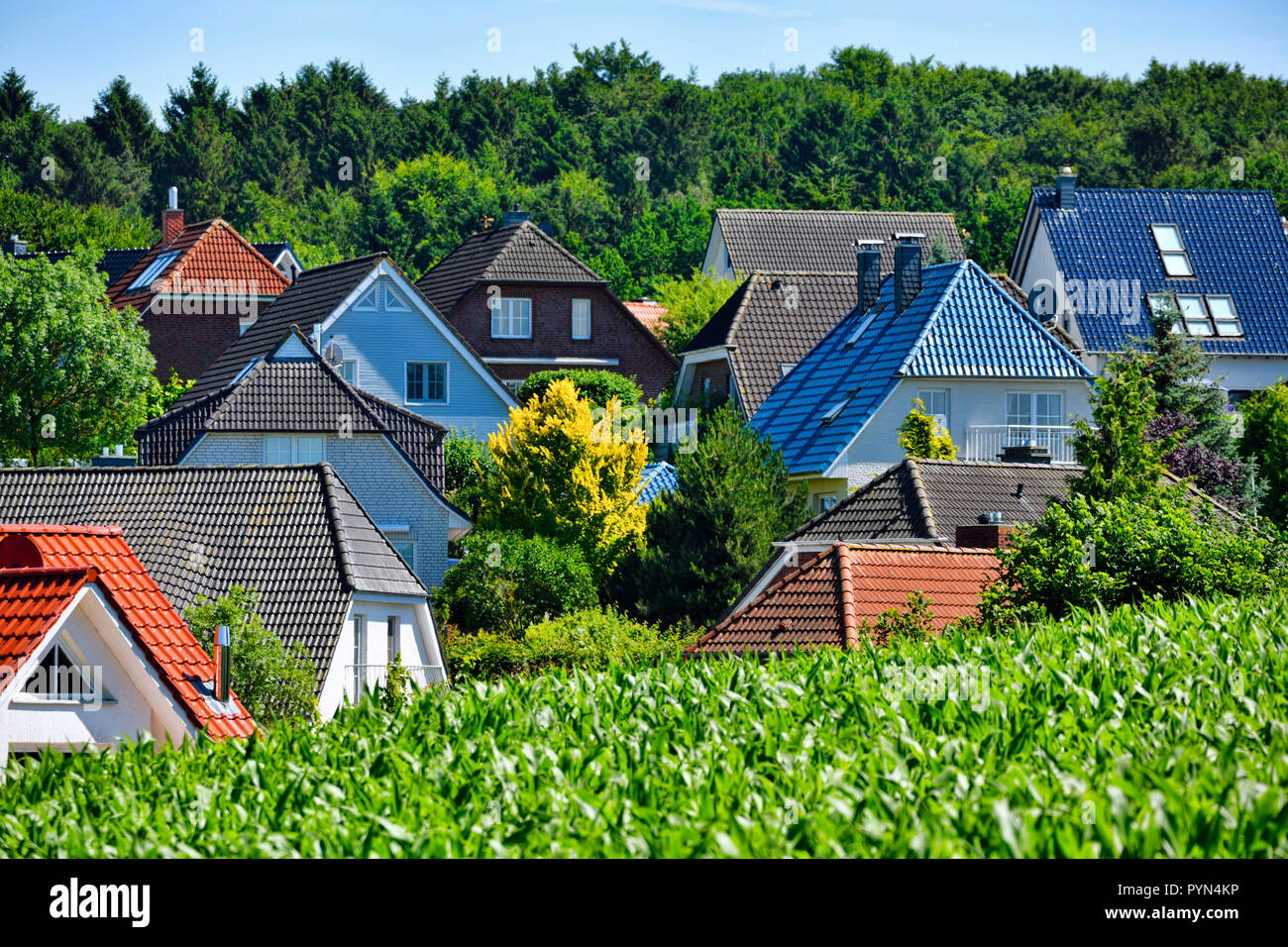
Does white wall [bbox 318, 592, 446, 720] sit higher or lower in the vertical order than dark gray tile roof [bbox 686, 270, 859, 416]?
lower

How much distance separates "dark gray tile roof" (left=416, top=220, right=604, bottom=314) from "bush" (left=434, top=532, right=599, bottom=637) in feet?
79.2

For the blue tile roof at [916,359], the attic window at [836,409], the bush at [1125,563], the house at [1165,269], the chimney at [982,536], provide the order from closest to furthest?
1. the bush at [1125,563]
2. the chimney at [982,536]
3. the blue tile roof at [916,359]
4. the attic window at [836,409]
5. the house at [1165,269]

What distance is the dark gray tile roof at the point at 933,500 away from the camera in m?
35.0

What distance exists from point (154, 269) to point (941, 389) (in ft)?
125

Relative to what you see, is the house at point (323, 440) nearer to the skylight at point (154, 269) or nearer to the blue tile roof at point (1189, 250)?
the blue tile roof at point (1189, 250)

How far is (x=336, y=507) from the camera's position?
37.2 meters

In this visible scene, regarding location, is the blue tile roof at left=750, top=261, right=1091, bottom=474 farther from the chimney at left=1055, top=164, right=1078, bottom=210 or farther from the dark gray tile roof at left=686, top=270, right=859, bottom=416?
the chimney at left=1055, top=164, right=1078, bottom=210

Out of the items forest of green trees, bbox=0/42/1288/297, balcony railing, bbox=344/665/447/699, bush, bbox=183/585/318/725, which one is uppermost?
forest of green trees, bbox=0/42/1288/297

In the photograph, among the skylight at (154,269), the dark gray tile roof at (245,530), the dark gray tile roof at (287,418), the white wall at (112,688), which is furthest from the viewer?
the skylight at (154,269)

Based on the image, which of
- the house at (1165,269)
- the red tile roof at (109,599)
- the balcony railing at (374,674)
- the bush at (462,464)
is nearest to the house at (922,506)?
the balcony railing at (374,674)

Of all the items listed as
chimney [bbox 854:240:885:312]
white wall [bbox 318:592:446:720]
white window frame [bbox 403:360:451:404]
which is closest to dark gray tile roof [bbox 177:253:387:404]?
white window frame [bbox 403:360:451:404]

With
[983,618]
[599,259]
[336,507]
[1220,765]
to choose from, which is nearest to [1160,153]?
[599,259]

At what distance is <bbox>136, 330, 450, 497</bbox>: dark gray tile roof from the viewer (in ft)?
160

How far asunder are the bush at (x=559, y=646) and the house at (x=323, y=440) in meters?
8.43
